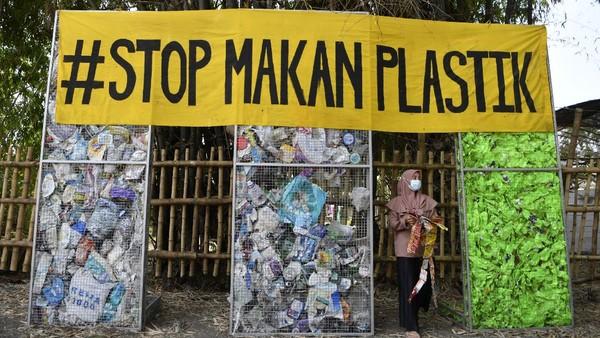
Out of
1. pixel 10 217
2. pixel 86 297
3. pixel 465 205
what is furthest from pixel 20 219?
pixel 465 205

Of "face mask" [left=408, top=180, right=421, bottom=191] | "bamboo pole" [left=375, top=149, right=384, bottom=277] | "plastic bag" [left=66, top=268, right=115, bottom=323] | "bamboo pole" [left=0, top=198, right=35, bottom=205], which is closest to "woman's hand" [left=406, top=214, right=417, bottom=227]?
"face mask" [left=408, top=180, right=421, bottom=191]

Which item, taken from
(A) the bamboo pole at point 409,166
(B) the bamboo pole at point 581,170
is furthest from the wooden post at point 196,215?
(B) the bamboo pole at point 581,170

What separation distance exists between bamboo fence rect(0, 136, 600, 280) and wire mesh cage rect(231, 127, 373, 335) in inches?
38.9

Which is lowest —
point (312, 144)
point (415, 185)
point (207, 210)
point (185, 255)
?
point (185, 255)

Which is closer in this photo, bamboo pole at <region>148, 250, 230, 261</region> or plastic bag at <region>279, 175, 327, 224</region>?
plastic bag at <region>279, 175, 327, 224</region>

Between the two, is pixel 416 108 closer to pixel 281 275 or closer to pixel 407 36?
pixel 407 36

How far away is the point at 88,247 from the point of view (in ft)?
13.8

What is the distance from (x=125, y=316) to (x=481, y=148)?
3505mm

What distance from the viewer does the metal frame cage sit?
4188 mm

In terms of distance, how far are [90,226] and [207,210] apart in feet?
4.38

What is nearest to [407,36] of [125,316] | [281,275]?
[281,275]

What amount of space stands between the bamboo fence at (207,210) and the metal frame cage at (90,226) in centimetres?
99

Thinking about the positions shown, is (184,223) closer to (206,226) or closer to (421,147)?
(206,226)

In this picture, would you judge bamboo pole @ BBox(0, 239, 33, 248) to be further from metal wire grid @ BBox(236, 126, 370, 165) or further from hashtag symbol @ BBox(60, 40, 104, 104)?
metal wire grid @ BBox(236, 126, 370, 165)
